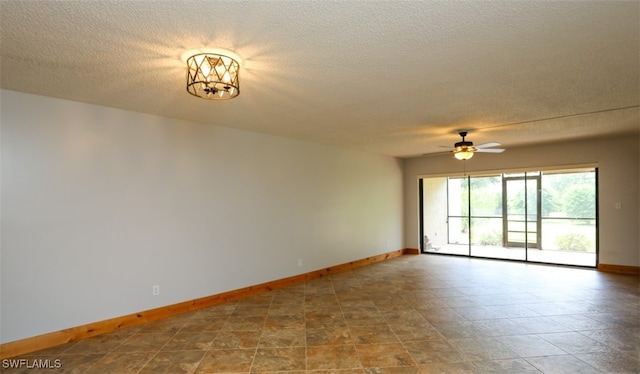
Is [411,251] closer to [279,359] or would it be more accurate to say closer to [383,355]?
[383,355]

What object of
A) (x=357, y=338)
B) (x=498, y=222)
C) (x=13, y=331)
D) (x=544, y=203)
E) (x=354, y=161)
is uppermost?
(x=354, y=161)

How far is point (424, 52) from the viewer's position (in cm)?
226

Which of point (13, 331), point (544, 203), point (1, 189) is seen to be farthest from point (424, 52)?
point (544, 203)

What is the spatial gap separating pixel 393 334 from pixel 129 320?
→ 3.00 meters

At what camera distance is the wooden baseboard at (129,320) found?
9.71 ft

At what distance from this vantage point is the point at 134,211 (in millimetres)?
3688

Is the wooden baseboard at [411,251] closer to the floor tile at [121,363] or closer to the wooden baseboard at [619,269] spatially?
the wooden baseboard at [619,269]

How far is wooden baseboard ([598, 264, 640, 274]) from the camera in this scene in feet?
18.3

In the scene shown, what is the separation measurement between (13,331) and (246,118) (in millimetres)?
3179

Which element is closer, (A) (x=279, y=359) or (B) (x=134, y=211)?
(A) (x=279, y=359)

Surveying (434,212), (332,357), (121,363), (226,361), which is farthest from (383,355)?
(434,212)

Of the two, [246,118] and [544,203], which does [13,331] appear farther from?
[544,203]

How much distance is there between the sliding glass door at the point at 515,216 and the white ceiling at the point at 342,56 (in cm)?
290

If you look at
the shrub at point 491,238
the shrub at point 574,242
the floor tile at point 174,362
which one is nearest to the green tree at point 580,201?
the shrub at point 574,242
